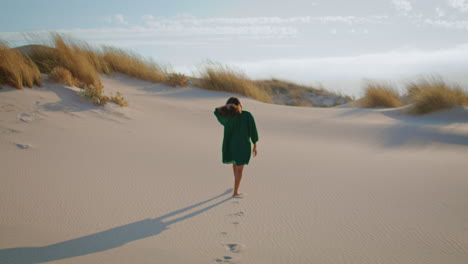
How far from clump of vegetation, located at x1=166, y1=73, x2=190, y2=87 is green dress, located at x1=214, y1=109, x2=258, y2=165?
8556mm

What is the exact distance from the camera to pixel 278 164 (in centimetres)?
647

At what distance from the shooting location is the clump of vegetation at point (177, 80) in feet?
43.0

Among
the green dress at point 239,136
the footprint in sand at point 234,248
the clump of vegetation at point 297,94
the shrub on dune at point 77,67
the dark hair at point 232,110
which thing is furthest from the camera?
the clump of vegetation at point 297,94

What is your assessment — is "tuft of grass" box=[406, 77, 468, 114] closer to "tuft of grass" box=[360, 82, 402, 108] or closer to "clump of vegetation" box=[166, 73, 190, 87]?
"tuft of grass" box=[360, 82, 402, 108]

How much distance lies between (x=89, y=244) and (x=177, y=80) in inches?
401

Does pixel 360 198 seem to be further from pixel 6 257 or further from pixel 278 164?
pixel 6 257

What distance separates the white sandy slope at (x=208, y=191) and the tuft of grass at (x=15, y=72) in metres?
0.27

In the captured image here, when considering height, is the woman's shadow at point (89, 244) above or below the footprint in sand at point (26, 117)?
below

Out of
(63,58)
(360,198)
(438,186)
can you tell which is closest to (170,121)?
(63,58)

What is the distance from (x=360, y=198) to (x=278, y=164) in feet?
6.17

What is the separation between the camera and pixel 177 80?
13.2 metres

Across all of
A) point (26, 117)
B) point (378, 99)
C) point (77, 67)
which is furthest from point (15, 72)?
point (378, 99)

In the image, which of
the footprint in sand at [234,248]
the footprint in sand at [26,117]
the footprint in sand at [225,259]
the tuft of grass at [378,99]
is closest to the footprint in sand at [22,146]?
the footprint in sand at [26,117]

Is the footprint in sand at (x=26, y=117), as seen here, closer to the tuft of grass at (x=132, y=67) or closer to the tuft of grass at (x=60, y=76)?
the tuft of grass at (x=60, y=76)
